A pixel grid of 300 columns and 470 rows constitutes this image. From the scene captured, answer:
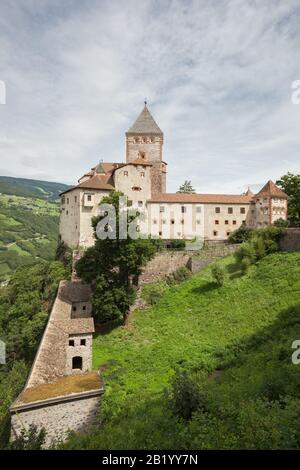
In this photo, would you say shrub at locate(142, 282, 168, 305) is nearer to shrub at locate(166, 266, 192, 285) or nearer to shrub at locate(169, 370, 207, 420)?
shrub at locate(166, 266, 192, 285)

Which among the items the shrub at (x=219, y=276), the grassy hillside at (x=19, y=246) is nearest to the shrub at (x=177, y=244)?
the shrub at (x=219, y=276)

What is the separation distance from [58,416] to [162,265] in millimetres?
24133

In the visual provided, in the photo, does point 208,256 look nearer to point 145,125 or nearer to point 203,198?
point 203,198

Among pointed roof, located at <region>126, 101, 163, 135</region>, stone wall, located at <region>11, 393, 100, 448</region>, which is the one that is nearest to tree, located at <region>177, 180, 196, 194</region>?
pointed roof, located at <region>126, 101, 163, 135</region>

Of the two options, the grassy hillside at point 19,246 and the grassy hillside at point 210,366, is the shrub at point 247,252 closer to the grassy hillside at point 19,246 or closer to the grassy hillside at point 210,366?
the grassy hillside at point 210,366

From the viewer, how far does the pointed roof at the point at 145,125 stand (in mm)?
58237

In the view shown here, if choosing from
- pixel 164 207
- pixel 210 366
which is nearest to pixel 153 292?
pixel 210 366

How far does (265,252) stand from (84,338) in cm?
2250

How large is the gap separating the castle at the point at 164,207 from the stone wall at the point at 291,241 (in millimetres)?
12052

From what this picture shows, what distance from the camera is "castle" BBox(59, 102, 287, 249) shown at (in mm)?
45781

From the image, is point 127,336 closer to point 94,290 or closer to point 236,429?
point 94,290

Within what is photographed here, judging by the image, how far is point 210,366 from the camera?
69.9 feet

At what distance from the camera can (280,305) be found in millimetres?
26484
